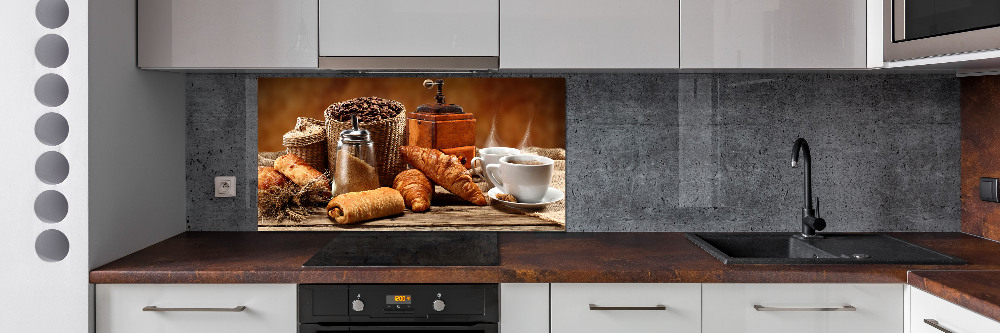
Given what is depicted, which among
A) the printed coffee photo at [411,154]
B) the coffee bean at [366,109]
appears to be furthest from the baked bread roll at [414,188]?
the coffee bean at [366,109]

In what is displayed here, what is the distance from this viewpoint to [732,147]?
2.40 m

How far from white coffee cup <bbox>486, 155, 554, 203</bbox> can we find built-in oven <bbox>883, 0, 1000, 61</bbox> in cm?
109

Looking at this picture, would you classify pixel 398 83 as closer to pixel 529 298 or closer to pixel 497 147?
pixel 497 147

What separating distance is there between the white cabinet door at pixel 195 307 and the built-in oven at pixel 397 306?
0.26 feet

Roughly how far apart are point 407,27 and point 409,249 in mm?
648

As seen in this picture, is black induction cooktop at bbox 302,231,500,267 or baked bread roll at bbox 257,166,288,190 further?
baked bread roll at bbox 257,166,288,190

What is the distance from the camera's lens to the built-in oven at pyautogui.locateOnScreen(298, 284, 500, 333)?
176 cm

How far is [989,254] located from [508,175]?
1445mm

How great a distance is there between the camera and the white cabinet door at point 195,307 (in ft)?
5.86

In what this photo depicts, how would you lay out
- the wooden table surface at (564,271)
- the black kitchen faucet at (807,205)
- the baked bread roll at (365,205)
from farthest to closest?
the baked bread roll at (365,205)
the black kitchen faucet at (807,205)
the wooden table surface at (564,271)

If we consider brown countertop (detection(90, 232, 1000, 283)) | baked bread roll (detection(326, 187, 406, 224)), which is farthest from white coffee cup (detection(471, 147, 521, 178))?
brown countertop (detection(90, 232, 1000, 283))
